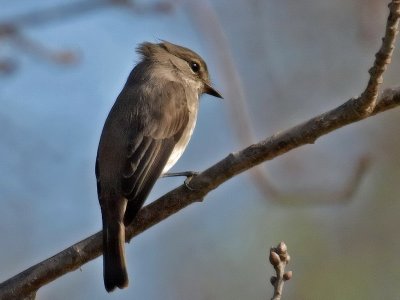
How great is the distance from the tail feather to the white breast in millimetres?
544

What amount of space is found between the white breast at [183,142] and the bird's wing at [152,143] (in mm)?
33

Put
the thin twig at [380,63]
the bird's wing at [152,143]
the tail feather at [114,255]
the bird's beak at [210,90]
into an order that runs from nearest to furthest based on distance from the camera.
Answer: the thin twig at [380,63] < the tail feather at [114,255] < the bird's wing at [152,143] < the bird's beak at [210,90]

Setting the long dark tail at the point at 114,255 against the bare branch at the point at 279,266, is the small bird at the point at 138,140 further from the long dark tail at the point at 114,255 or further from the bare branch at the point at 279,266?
the bare branch at the point at 279,266

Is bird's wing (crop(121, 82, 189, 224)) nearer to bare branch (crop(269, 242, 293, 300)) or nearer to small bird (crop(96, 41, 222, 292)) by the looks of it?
small bird (crop(96, 41, 222, 292))

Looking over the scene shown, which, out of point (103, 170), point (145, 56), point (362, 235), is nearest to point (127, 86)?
point (145, 56)

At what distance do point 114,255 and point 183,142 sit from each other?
3.24 ft

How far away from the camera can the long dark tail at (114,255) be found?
16.6 ft

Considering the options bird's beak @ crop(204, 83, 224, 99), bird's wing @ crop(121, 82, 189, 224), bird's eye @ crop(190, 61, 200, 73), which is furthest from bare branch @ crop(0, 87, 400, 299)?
bird's eye @ crop(190, 61, 200, 73)

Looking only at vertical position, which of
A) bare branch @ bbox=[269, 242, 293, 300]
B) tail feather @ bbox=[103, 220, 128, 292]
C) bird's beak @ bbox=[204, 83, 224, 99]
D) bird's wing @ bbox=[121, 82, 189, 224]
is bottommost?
bare branch @ bbox=[269, 242, 293, 300]

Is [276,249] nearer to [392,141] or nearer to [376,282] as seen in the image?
[376,282]

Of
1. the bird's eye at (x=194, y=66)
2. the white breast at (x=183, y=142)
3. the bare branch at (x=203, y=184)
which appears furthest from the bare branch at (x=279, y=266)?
the bird's eye at (x=194, y=66)

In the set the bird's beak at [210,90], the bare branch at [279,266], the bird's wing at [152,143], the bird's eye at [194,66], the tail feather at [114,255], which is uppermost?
the bird's eye at [194,66]

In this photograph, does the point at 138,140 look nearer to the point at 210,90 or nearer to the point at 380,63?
the point at 210,90

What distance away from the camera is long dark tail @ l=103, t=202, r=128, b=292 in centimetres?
506
